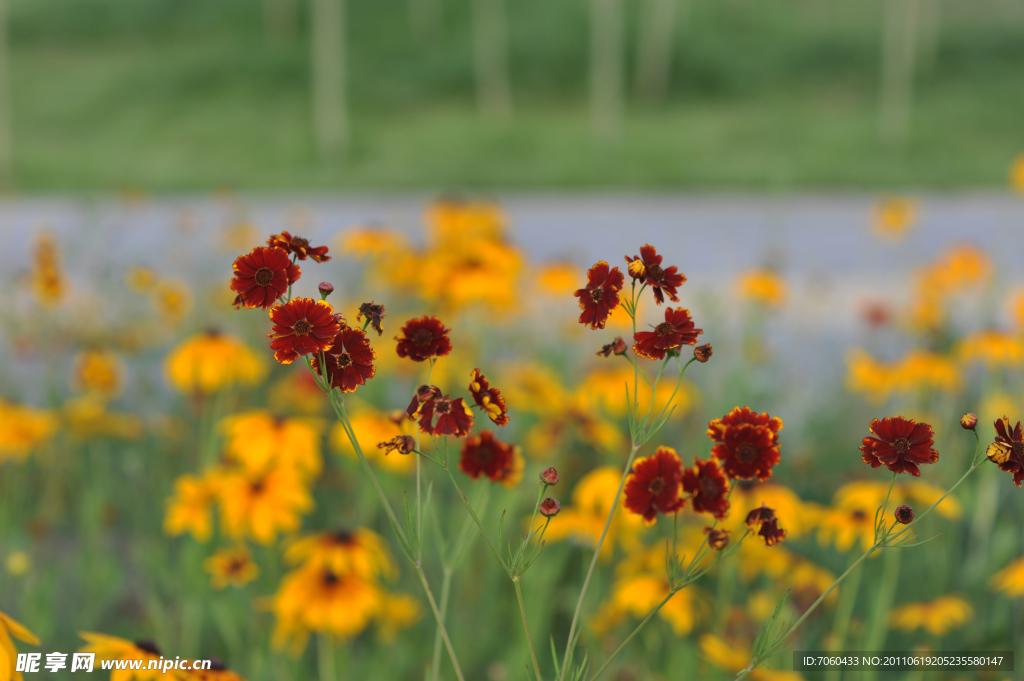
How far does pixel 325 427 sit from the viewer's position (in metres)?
1.88

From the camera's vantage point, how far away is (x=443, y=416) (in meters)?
0.56

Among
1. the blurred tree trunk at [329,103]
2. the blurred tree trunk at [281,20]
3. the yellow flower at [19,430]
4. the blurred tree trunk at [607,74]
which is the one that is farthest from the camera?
the blurred tree trunk at [281,20]

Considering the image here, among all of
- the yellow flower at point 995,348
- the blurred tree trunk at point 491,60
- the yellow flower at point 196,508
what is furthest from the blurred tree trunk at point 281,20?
the yellow flower at point 196,508

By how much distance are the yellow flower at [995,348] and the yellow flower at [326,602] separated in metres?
1.39

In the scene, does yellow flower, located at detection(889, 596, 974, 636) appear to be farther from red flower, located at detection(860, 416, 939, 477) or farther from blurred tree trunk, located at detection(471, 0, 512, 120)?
blurred tree trunk, located at detection(471, 0, 512, 120)

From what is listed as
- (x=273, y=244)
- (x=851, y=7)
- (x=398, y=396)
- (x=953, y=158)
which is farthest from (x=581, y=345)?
(x=851, y=7)

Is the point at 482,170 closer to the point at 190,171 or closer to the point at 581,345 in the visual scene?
the point at 190,171

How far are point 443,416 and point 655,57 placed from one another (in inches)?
424

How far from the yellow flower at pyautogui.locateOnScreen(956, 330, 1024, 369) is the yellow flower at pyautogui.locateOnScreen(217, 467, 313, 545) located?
1430 mm

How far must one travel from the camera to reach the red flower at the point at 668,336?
22.0 inches

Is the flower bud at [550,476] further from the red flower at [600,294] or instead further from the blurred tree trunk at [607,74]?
the blurred tree trunk at [607,74]

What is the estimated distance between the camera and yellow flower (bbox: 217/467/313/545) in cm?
118

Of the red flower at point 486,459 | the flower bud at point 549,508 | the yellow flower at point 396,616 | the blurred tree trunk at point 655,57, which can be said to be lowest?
the yellow flower at point 396,616

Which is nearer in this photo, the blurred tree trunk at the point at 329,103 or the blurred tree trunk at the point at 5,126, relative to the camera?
the blurred tree trunk at the point at 5,126
